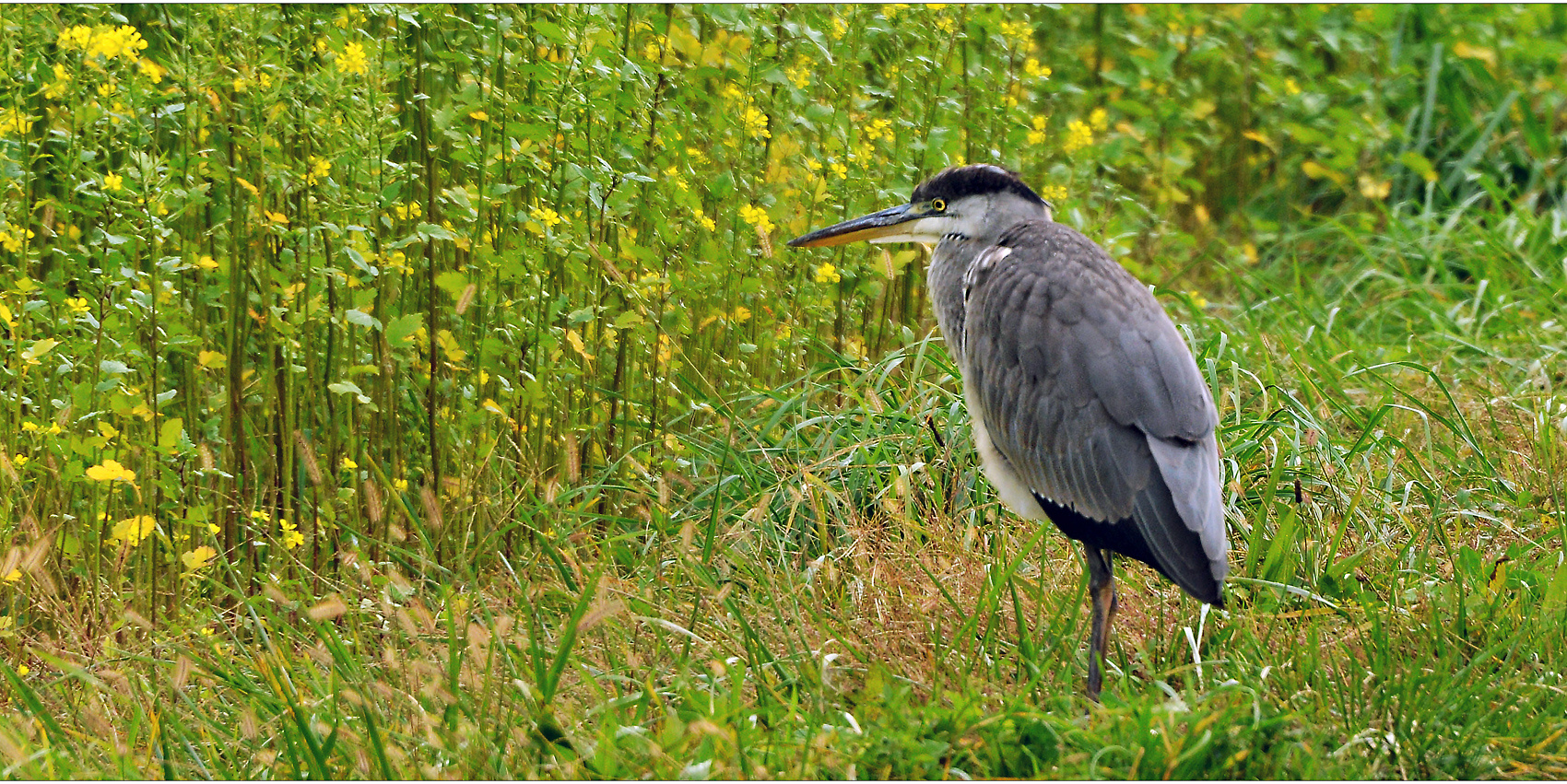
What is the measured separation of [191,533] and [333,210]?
99 cm

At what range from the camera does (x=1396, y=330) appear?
5883mm

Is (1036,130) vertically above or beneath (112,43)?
beneath

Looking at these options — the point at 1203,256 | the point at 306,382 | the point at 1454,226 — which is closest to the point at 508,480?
the point at 306,382

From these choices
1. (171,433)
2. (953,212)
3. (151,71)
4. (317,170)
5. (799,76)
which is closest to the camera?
(171,433)

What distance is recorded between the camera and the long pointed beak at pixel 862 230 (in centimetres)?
391

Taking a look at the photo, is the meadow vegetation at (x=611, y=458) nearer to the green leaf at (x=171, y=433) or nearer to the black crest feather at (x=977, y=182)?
the green leaf at (x=171, y=433)

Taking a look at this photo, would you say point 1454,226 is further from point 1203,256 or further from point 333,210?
point 333,210

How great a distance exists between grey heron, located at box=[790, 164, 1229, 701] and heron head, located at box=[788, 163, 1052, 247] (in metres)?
0.17

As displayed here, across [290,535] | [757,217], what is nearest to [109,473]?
[290,535]

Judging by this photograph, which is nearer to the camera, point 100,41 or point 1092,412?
point 1092,412

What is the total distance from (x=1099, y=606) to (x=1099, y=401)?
456mm

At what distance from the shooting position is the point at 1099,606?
3.23 metres

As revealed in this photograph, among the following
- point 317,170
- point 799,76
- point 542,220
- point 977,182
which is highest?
point 799,76

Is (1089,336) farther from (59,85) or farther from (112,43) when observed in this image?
(59,85)
